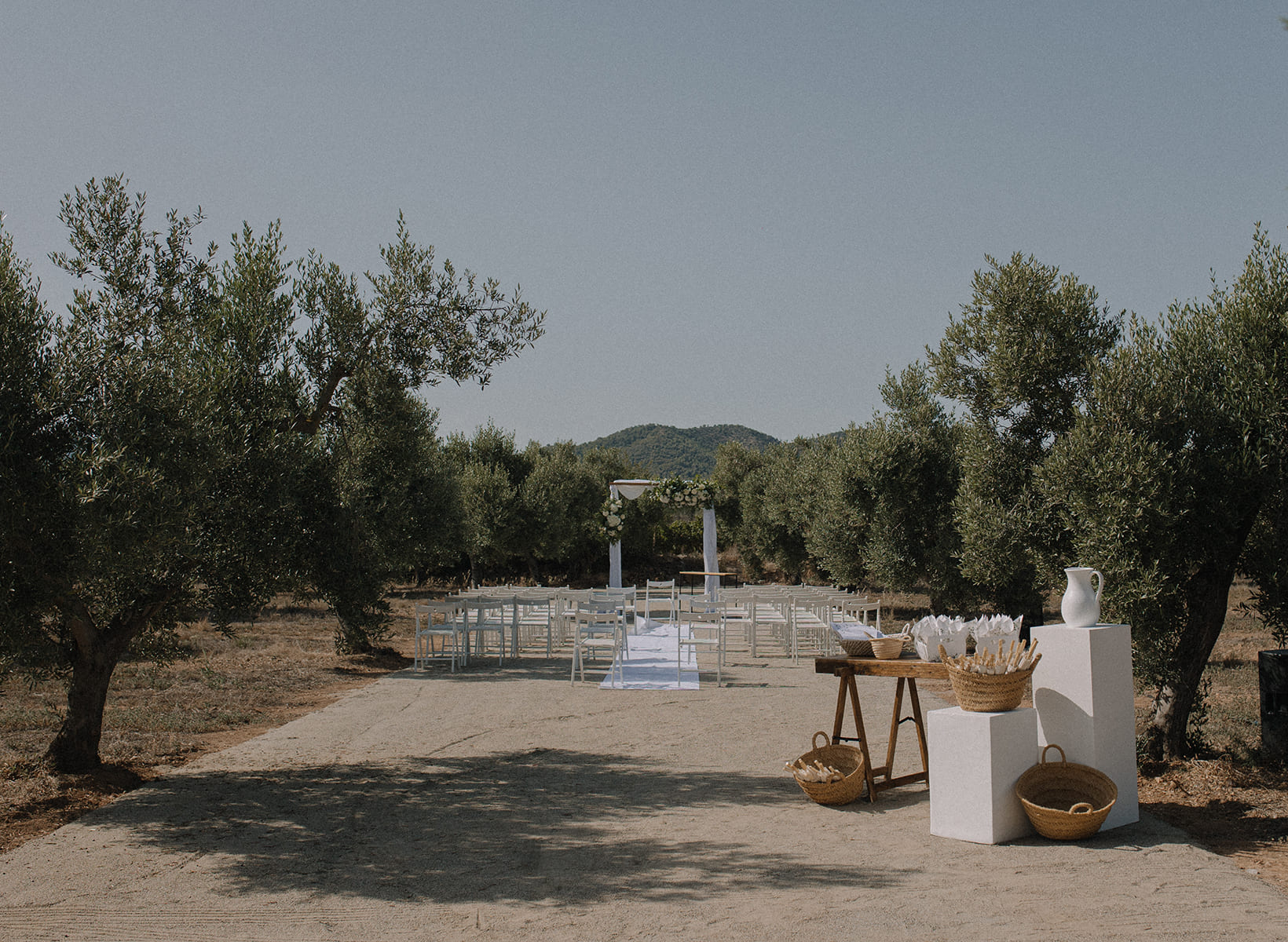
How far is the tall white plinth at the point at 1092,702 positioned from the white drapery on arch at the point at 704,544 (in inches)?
369

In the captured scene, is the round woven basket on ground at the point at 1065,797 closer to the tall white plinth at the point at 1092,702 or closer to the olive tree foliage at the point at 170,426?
the tall white plinth at the point at 1092,702

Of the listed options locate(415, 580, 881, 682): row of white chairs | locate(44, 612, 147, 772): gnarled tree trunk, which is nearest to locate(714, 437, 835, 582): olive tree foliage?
locate(415, 580, 881, 682): row of white chairs

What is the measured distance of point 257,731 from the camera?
326 inches

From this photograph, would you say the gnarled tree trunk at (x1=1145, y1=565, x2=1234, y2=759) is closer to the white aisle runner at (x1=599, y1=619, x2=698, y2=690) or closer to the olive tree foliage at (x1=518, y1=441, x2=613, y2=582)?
the white aisle runner at (x1=599, y1=619, x2=698, y2=690)

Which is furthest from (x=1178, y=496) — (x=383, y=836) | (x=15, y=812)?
(x=15, y=812)

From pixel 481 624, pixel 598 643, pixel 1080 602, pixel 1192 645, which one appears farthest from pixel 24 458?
pixel 598 643

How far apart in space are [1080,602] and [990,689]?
0.81m

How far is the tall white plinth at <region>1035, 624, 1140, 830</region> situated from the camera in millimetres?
4922

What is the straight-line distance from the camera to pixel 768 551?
25.7 meters

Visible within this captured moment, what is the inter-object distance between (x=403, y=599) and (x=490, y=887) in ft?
68.4

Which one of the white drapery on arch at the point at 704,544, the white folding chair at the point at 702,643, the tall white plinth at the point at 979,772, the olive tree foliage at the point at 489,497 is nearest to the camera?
the tall white plinth at the point at 979,772

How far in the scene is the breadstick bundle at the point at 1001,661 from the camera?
15.7ft

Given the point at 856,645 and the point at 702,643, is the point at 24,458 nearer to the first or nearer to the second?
the point at 856,645

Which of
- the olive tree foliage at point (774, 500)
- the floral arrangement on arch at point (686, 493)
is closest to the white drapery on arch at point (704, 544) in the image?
the floral arrangement on arch at point (686, 493)
